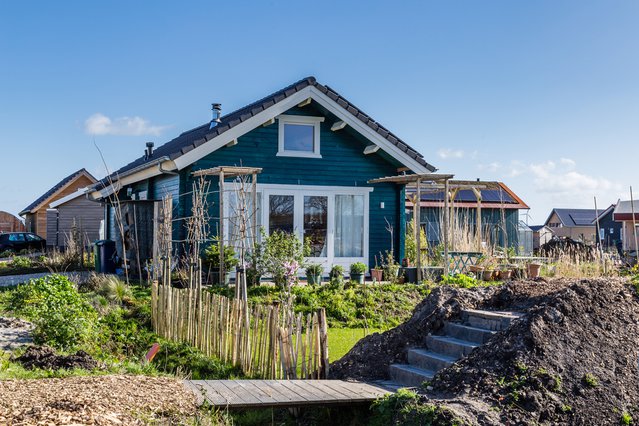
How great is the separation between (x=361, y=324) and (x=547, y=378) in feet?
19.7

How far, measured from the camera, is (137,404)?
579 centimetres

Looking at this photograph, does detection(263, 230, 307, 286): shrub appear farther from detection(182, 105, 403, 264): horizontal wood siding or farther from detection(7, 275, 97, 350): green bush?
detection(7, 275, 97, 350): green bush

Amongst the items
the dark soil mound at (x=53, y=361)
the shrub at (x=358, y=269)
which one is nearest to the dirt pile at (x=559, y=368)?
the dark soil mound at (x=53, y=361)

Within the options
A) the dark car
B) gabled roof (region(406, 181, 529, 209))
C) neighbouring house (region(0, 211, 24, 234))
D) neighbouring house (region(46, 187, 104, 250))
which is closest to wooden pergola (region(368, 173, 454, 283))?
gabled roof (region(406, 181, 529, 209))

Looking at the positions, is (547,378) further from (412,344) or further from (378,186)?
(378,186)

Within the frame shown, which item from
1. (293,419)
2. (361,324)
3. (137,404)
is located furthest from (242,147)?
(137,404)

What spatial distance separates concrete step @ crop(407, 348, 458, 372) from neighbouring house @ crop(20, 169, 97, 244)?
36.3 m

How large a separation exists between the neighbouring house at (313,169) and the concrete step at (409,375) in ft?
29.2

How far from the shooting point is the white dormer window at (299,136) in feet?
56.4

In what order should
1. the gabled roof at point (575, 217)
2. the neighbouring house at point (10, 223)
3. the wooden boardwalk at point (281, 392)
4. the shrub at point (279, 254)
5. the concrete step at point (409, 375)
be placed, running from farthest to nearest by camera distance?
the gabled roof at point (575, 217)
the neighbouring house at point (10, 223)
the shrub at point (279, 254)
the concrete step at point (409, 375)
the wooden boardwalk at point (281, 392)

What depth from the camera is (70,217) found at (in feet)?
119

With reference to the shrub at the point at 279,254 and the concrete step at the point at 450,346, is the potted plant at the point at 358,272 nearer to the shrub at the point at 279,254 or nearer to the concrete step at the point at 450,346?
the shrub at the point at 279,254

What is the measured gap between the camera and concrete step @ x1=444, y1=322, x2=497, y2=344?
7.39 metres

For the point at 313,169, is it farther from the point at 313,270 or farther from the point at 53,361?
the point at 53,361
